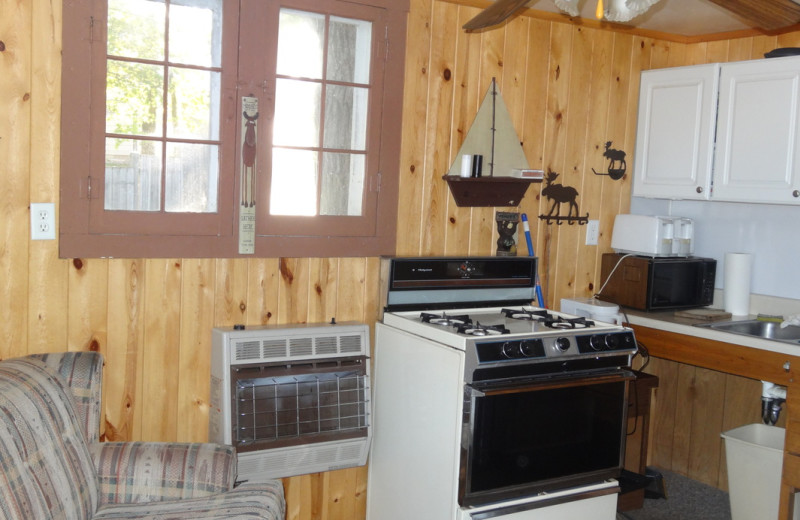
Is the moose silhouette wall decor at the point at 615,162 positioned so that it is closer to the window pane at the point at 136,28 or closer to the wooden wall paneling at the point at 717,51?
the wooden wall paneling at the point at 717,51

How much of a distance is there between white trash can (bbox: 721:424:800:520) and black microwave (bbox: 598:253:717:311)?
2.20ft

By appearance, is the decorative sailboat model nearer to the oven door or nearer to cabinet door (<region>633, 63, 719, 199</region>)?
cabinet door (<region>633, 63, 719, 199</region>)

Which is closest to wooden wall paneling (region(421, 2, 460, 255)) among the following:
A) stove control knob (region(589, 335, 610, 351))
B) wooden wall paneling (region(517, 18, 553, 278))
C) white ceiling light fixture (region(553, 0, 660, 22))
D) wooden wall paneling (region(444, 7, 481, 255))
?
wooden wall paneling (region(444, 7, 481, 255))

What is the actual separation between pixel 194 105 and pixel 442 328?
1.22 meters

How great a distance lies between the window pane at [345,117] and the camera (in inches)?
123

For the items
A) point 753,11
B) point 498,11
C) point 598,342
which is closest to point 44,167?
point 498,11

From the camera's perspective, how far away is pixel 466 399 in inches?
105

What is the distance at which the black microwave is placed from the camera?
3.70 m

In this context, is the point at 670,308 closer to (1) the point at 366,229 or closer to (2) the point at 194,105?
(1) the point at 366,229

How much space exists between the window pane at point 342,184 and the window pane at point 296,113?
0.12 meters

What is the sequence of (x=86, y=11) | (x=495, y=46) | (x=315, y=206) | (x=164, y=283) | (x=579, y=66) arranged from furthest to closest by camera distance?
1. (x=579, y=66)
2. (x=495, y=46)
3. (x=315, y=206)
4. (x=164, y=283)
5. (x=86, y=11)

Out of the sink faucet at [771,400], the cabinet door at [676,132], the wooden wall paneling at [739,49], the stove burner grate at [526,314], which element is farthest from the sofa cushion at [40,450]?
the wooden wall paneling at [739,49]

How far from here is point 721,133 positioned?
3570 mm

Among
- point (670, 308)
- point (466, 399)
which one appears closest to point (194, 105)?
point (466, 399)
